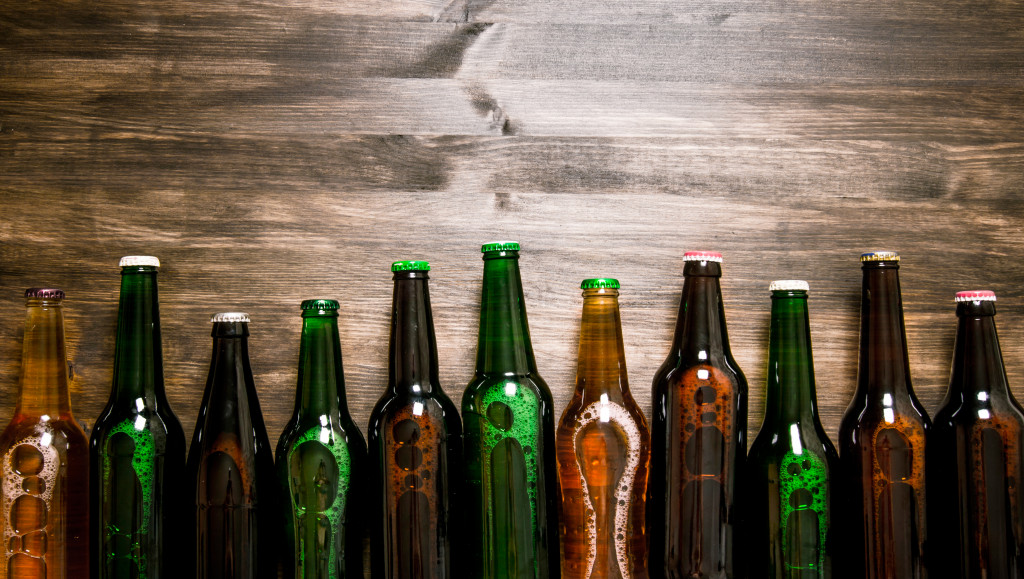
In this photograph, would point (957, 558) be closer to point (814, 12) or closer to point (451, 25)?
point (814, 12)

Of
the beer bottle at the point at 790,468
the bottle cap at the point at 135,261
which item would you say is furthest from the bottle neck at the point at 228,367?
the beer bottle at the point at 790,468

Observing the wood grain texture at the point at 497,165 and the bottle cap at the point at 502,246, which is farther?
the wood grain texture at the point at 497,165

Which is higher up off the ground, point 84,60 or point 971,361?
point 84,60

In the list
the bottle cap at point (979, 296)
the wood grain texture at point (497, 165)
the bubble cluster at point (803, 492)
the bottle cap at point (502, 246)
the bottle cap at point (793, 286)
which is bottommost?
the bubble cluster at point (803, 492)

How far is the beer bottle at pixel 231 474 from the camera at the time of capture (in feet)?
2.45

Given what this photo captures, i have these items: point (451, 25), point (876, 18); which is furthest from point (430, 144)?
point (876, 18)

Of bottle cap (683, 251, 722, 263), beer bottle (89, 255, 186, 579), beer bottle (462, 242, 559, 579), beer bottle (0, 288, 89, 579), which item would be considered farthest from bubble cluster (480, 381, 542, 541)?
beer bottle (0, 288, 89, 579)

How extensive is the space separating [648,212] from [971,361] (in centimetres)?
44

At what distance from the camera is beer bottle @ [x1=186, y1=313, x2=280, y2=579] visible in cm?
75

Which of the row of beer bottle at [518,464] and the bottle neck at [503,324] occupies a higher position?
the bottle neck at [503,324]

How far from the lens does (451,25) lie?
1.00m

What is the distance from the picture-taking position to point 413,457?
0.76m

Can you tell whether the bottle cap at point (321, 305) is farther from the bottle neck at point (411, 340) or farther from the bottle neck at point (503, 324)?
the bottle neck at point (503, 324)

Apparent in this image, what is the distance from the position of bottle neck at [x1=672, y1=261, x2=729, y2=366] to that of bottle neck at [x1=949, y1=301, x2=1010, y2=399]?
0.30 meters
